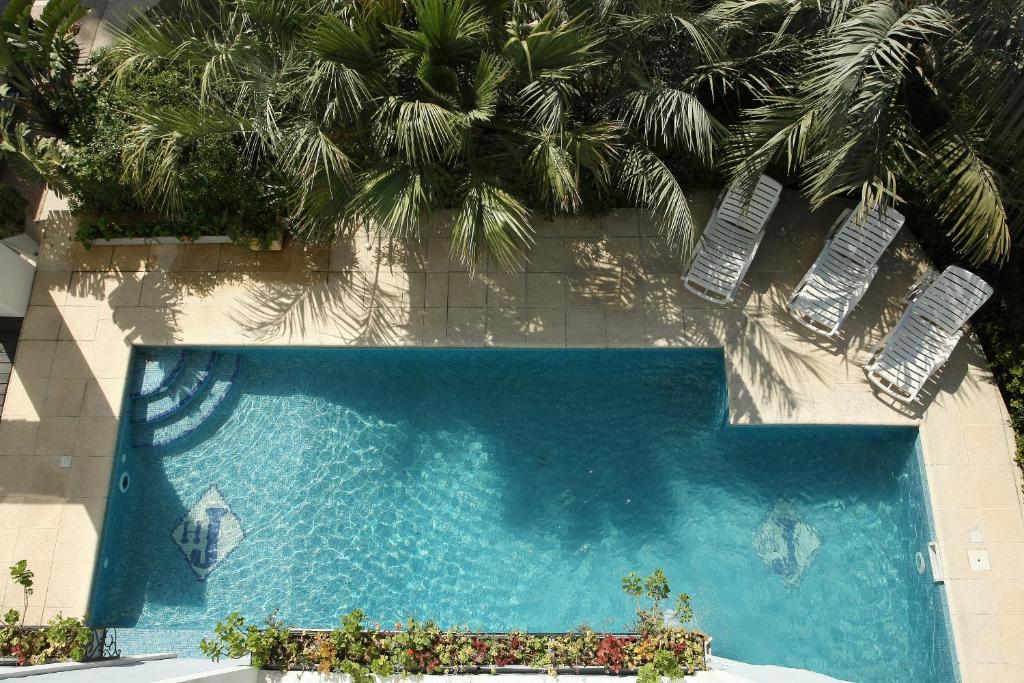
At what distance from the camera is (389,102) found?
7023 mm

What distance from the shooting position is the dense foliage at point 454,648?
710 centimetres

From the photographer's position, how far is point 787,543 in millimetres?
8258

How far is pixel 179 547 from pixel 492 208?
17.6ft

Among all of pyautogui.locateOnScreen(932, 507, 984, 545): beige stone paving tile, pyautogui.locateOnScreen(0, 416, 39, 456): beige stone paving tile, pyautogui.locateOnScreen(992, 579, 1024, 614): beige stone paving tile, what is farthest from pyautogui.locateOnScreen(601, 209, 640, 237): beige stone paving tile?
pyautogui.locateOnScreen(0, 416, 39, 456): beige stone paving tile

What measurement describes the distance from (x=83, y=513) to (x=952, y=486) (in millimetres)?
9793

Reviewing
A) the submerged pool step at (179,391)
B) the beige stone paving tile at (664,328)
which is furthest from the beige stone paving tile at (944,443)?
the submerged pool step at (179,391)

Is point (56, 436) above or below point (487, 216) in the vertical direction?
below

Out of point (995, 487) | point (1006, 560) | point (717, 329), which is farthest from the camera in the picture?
point (717, 329)

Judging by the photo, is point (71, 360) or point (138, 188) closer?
point (138, 188)

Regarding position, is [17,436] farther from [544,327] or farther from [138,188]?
[544,327]

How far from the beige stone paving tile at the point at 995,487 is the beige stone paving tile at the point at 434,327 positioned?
6.21 metres

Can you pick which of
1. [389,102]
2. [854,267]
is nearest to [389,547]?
[389,102]

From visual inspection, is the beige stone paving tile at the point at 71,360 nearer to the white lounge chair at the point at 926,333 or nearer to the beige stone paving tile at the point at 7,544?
the beige stone paving tile at the point at 7,544

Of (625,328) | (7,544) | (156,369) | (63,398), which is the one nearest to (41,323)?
(63,398)
